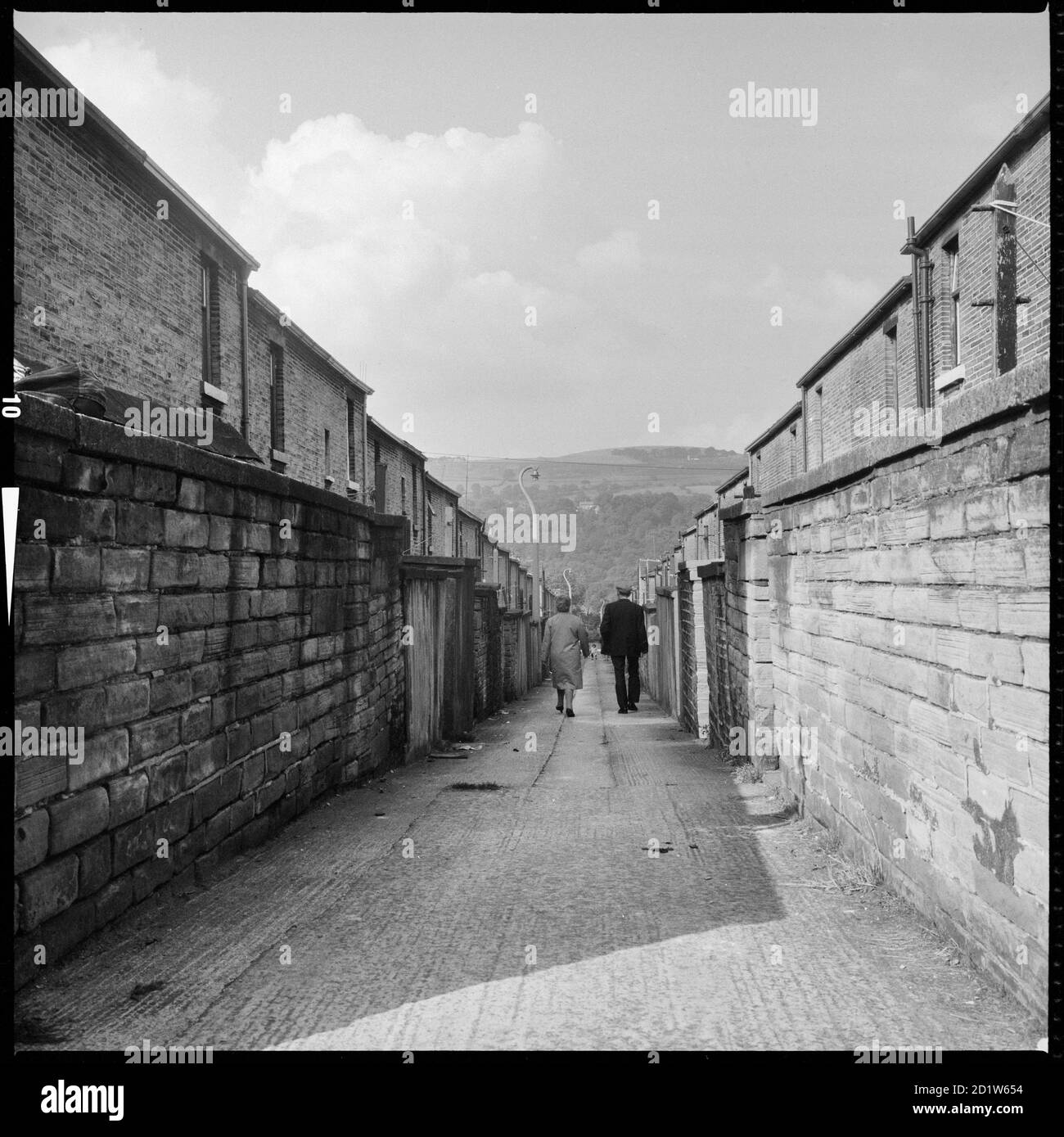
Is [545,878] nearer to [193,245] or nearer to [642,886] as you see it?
[642,886]

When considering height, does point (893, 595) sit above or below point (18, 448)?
below

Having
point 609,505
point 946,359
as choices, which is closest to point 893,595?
point 946,359

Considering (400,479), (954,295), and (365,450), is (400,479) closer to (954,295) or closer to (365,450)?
(365,450)

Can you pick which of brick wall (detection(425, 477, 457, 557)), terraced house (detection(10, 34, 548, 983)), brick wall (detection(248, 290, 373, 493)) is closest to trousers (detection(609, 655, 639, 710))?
terraced house (detection(10, 34, 548, 983))

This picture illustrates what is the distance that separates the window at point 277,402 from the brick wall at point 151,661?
10280 mm

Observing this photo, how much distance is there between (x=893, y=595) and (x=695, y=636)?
8.03 metres

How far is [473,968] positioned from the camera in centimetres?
367

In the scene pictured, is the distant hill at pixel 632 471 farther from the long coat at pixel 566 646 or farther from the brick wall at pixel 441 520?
the long coat at pixel 566 646

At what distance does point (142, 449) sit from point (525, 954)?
254 centimetres

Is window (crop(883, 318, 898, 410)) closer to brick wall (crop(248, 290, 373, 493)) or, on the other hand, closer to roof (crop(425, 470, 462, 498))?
brick wall (crop(248, 290, 373, 493))

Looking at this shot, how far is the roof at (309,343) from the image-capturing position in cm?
1517

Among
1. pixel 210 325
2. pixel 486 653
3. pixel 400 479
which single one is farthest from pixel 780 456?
pixel 210 325

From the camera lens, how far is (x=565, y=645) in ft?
47.9

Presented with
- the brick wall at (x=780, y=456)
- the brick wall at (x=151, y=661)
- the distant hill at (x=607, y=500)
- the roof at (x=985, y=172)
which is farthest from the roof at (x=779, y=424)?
the distant hill at (x=607, y=500)
